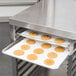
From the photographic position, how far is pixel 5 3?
1929mm

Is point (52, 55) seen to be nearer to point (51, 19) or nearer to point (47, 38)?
point (47, 38)

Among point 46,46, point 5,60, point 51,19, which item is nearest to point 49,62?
point 46,46

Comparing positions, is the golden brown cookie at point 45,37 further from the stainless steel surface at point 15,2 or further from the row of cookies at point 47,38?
the stainless steel surface at point 15,2

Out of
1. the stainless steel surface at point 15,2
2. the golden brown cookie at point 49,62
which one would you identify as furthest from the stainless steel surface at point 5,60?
the golden brown cookie at point 49,62

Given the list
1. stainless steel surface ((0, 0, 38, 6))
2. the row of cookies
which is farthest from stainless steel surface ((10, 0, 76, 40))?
stainless steel surface ((0, 0, 38, 6))

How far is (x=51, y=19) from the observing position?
4.42 ft

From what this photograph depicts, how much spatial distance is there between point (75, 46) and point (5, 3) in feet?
3.30

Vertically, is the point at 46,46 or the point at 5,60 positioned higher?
the point at 46,46

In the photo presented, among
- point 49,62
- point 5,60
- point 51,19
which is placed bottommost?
point 5,60

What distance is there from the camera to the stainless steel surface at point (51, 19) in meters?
1.21

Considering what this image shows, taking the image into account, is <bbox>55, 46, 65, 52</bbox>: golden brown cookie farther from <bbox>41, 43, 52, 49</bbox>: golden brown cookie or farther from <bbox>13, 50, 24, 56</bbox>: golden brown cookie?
<bbox>13, 50, 24, 56</bbox>: golden brown cookie

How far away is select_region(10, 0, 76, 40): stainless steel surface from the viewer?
1208 mm

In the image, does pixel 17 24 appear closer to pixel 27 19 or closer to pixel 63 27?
pixel 27 19

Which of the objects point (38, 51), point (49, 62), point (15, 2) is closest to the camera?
point (49, 62)
